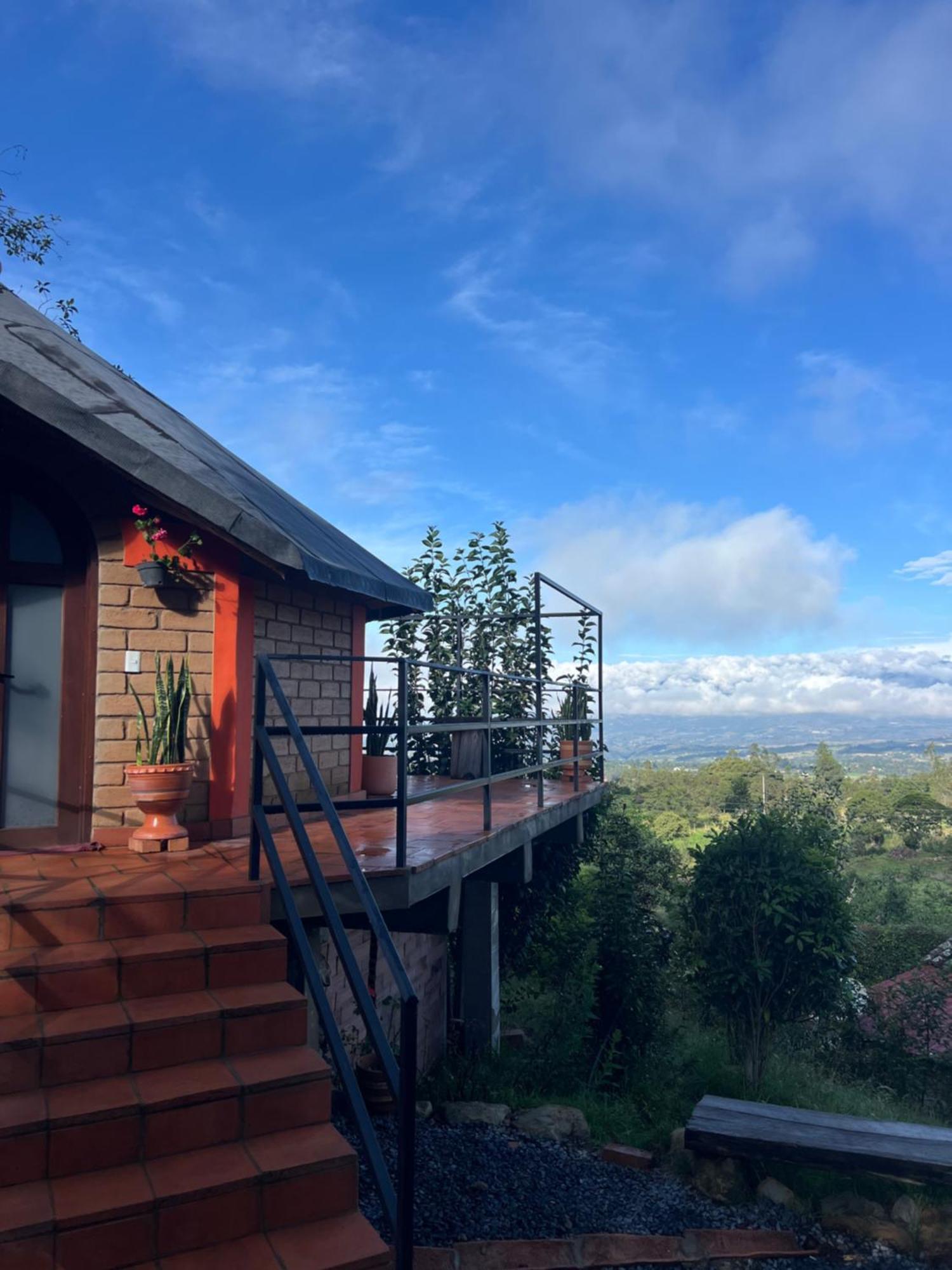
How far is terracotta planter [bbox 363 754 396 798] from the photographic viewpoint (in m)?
8.72

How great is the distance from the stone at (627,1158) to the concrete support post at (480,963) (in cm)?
238

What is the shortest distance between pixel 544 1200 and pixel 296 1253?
9.39 feet

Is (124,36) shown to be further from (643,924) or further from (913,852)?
(913,852)

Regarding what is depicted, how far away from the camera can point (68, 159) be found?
1466cm

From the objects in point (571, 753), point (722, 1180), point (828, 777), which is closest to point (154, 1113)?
point (722, 1180)

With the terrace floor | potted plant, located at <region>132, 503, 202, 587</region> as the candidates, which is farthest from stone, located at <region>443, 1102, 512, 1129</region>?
potted plant, located at <region>132, 503, 202, 587</region>

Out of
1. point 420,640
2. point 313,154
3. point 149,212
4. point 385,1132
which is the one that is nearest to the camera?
point 385,1132

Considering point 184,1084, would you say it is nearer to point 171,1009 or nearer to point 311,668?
point 171,1009

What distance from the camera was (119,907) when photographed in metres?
4.01

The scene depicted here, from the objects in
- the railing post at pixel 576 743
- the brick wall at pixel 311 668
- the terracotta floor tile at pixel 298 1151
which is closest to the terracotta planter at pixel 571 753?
the railing post at pixel 576 743

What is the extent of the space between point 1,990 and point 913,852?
1571 inches

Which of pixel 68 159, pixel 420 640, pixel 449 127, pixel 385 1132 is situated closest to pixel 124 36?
pixel 68 159

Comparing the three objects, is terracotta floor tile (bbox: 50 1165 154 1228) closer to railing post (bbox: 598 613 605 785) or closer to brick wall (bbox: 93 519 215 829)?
brick wall (bbox: 93 519 215 829)

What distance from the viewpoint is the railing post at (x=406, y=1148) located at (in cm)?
276
